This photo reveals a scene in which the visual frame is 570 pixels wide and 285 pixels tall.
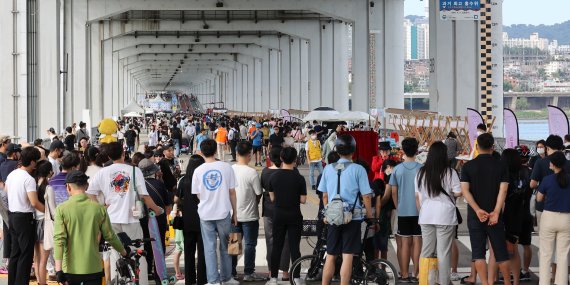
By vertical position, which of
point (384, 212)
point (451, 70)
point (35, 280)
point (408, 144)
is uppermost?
point (451, 70)

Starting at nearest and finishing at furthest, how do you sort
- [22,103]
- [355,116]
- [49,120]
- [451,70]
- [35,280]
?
[35,280], [22,103], [451,70], [49,120], [355,116]

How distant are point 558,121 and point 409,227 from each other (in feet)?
32.2

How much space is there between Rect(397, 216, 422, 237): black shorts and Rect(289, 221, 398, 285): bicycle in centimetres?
55

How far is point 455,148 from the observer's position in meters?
23.6

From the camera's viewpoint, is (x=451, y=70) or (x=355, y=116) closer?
(x=451, y=70)

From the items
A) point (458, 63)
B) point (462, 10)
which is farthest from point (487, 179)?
point (458, 63)

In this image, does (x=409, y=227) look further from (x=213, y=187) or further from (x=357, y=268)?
(x=213, y=187)

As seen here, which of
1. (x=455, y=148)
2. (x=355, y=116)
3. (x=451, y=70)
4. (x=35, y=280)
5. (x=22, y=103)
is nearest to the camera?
(x=35, y=280)

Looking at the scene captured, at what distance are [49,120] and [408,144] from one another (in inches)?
1136

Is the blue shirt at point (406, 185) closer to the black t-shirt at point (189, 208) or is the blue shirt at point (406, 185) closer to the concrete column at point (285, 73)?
the black t-shirt at point (189, 208)

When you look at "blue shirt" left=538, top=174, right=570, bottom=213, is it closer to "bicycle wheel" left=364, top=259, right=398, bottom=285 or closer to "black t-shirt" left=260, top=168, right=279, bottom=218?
"bicycle wheel" left=364, top=259, right=398, bottom=285

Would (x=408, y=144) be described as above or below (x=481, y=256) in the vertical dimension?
above

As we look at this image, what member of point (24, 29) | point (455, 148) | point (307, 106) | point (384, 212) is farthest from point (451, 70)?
point (307, 106)

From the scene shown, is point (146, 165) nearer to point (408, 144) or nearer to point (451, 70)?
point (408, 144)
